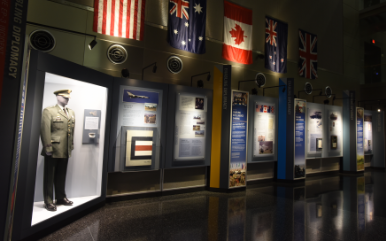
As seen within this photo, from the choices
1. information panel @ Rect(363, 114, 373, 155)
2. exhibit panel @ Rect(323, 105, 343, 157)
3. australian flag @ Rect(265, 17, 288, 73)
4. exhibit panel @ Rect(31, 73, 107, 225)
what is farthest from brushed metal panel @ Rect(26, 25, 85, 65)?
information panel @ Rect(363, 114, 373, 155)

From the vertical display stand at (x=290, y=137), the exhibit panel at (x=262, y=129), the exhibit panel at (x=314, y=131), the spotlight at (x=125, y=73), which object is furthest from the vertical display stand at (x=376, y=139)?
the spotlight at (x=125, y=73)

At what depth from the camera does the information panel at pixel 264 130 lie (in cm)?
654

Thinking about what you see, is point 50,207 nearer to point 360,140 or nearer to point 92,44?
point 92,44

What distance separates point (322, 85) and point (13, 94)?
32.3 feet

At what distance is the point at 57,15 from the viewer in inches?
174

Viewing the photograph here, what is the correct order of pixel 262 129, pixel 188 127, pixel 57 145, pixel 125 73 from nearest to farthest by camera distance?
pixel 57 145
pixel 125 73
pixel 188 127
pixel 262 129

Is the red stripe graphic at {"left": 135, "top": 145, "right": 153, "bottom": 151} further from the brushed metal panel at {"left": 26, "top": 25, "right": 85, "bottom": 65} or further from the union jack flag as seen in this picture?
the union jack flag

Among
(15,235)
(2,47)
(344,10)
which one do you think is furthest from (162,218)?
(344,10)

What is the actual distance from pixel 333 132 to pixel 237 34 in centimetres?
527

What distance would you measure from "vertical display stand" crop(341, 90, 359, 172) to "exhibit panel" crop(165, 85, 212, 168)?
642 centimetres

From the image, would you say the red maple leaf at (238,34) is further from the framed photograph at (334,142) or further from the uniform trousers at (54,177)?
the uniform trousers at (54,177)

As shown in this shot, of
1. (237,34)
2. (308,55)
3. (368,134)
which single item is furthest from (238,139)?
(368,134)

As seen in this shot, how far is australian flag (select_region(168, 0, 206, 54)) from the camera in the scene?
223 inches

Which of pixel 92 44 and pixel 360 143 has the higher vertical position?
pixel 92 44
